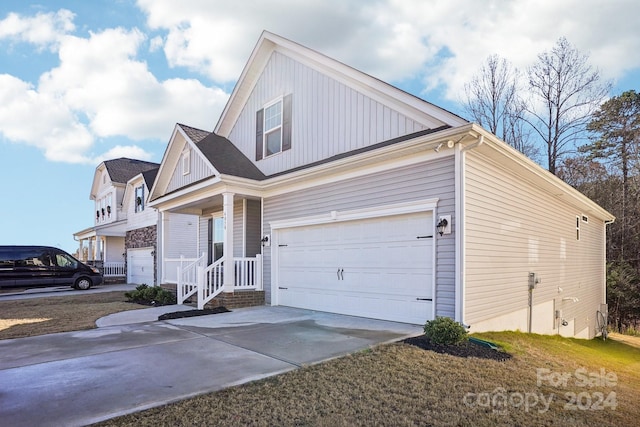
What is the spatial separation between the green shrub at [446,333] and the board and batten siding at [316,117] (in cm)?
373

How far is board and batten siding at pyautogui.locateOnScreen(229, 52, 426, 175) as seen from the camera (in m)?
8.34

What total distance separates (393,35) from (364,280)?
7.90 metres

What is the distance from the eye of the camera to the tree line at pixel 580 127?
60.5ft

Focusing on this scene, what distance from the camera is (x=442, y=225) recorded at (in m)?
6.71

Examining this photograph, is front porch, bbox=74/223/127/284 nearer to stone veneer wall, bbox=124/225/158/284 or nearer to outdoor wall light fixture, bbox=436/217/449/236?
stone veneer wall, bbox=124/225/158/284

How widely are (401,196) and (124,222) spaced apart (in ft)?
67.2

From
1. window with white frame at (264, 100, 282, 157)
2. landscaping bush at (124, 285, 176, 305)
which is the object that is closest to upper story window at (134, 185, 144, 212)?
landscaping bush at (124, 285, 176, 305)

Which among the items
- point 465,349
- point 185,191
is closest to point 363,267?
point 465,349

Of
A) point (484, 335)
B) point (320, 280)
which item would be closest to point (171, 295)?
point (320, 280)

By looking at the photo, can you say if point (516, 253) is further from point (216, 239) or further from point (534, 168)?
point (216, 239)

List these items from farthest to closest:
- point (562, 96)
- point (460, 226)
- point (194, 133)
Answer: point (562, 96) < point (194, 133) < point (460, 226)

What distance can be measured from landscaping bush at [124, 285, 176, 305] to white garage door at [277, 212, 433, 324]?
349 cm

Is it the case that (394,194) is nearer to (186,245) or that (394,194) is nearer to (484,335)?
(484,335)

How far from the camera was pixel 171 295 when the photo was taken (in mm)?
11383
